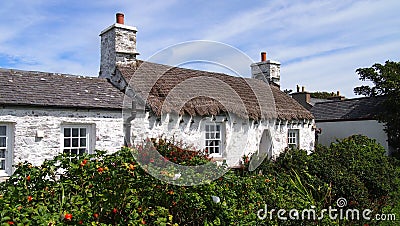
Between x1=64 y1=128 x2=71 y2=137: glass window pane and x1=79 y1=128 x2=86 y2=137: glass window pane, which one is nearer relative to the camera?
x1=64 y1=128 x2=71 y2=137: glass window pane

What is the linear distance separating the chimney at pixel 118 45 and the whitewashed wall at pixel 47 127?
256 centimetres

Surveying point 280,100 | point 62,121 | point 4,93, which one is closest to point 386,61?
point 280,100

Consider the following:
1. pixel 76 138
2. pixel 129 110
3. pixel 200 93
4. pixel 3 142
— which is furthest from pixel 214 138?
pixel 3 142

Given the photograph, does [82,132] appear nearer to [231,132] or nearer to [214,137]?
[214,137]

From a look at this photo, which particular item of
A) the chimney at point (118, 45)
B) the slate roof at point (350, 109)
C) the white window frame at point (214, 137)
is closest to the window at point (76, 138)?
the chimney at point (118, 45)

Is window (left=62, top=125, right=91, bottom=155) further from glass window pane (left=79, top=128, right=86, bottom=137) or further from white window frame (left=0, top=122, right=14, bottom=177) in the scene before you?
white window frame (left=0, top=122, right=14, bottom=177)

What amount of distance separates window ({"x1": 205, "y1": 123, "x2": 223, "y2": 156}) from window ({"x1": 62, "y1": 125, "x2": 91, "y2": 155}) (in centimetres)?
437

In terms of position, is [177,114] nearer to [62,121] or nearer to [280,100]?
[62,121]

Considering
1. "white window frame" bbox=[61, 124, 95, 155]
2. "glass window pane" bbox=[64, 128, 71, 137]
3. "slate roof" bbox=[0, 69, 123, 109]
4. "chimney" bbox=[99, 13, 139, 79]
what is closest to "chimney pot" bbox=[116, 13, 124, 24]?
"chimney" bbox=[99, 13, 139, 79]

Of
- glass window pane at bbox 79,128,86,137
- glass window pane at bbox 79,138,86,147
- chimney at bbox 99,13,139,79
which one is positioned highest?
chimney at bbox 99,13,139,79

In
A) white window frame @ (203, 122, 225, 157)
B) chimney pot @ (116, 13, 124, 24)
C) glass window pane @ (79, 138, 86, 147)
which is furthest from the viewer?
white window frame @ (203, 122, 225, 157)

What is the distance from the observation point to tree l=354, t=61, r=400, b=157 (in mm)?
18188

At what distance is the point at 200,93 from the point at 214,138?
6.08 ft

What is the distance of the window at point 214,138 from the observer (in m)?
13.3
